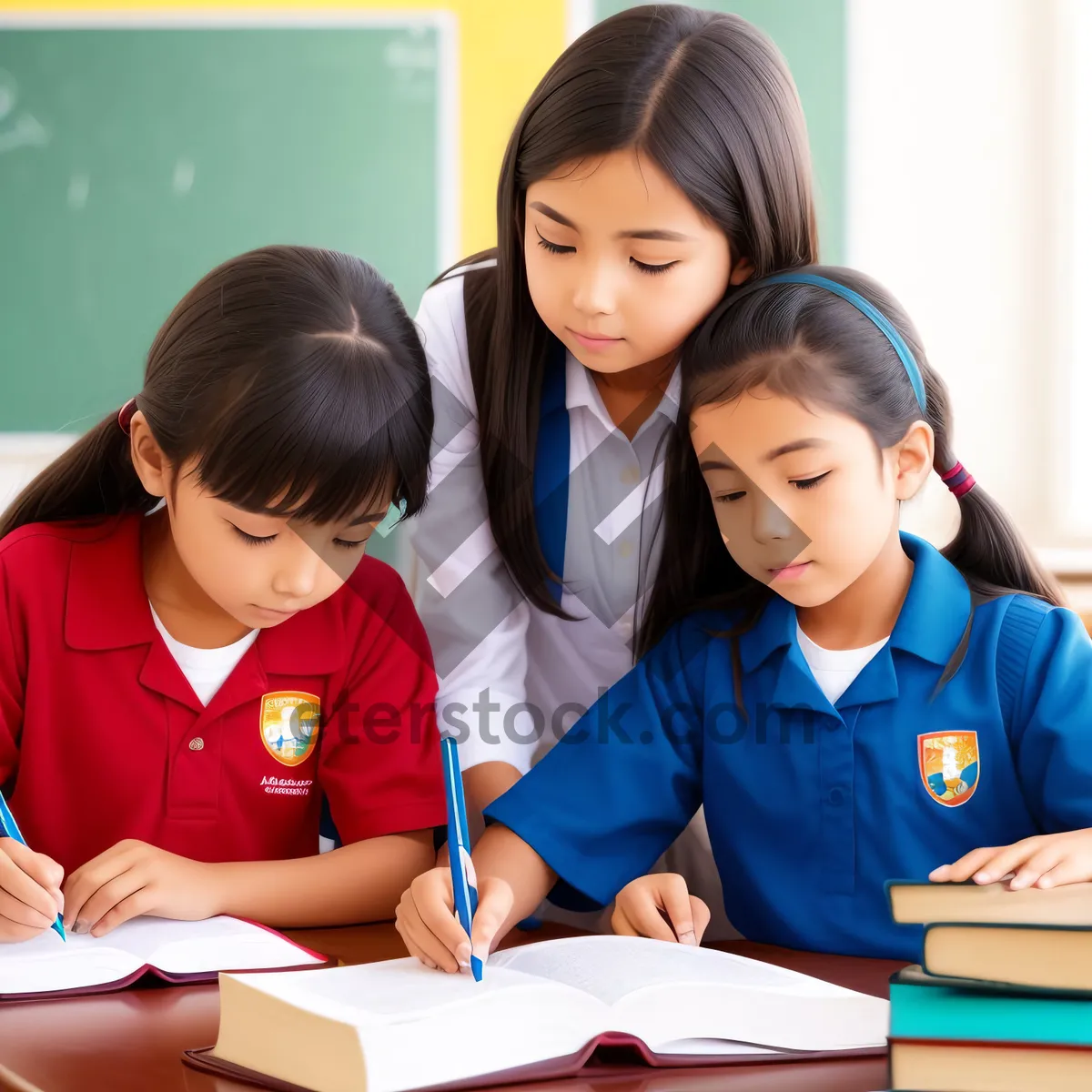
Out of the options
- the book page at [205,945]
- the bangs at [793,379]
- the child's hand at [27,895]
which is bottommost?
the book page at [205,945]

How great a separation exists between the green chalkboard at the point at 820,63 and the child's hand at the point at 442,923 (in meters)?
2.28

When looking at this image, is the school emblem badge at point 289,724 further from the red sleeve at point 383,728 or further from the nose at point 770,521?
the nose at point 770,521

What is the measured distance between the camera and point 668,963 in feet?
2.38

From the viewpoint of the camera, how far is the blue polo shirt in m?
0.97

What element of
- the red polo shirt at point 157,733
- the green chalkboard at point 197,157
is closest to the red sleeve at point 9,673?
the red polo shirt at point 157,733

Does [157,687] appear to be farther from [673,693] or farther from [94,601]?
[673,693]

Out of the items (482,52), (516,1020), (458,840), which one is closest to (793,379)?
(458,840)

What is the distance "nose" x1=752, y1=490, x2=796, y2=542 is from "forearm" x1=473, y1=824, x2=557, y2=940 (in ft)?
0.97

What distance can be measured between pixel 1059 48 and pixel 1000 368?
2.19 feet

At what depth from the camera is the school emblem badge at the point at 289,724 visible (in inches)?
43.8

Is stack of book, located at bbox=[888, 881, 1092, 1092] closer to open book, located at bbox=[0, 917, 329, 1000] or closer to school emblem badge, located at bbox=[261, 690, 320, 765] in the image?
open book, located at bbox=[0, 917, 329, 1000]

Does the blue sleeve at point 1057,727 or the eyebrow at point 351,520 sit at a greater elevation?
the eyebrow at point 351,520

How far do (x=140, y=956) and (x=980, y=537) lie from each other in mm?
715

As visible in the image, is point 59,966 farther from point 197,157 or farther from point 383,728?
point 197,157
